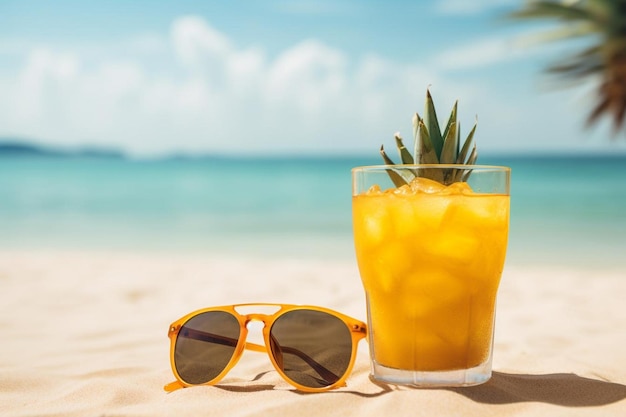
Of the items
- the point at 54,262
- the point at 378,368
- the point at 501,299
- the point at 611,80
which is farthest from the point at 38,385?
the point at 611,80

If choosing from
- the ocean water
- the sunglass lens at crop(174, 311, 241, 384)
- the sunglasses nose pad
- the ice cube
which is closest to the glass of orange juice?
the ice cube

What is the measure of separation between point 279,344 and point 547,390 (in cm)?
68

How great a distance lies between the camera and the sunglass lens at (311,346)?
1.73m

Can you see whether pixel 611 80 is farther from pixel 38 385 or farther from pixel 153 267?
pixel 38 385

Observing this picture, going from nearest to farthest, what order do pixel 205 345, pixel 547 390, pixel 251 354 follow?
pixel 547 390 < pixel 205 345 < pixel 251 354

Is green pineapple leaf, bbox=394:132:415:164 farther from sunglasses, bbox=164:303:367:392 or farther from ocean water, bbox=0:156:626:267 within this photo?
ocean water, bbox=0:156:626:267

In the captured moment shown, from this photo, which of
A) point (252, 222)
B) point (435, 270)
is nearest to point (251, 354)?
point (435, 270)

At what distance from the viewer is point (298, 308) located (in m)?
1.81

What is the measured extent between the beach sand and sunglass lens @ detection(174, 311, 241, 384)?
61 millimetres

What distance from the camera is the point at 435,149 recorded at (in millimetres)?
1657

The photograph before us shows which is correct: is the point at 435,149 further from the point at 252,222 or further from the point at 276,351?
the point at 252,222

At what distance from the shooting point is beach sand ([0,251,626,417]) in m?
1.56

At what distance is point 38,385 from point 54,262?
447cm

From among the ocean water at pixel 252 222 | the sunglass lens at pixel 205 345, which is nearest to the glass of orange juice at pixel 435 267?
the sunglass lens at pixel 205 345
